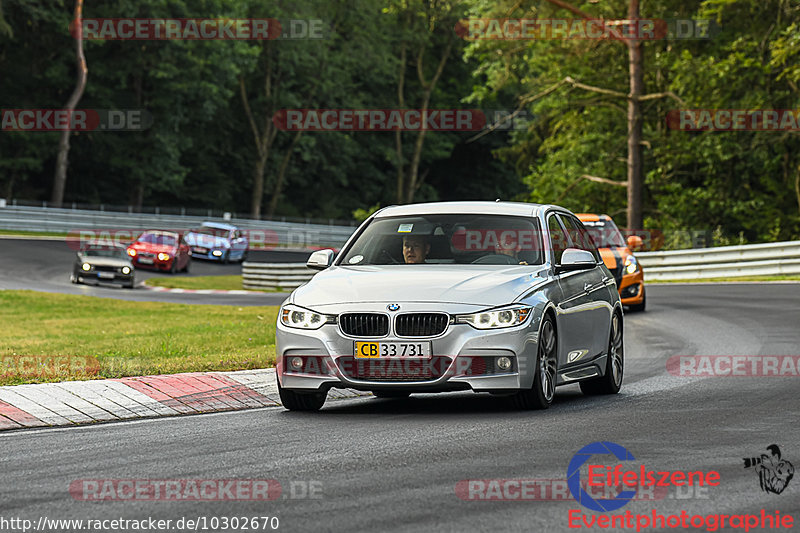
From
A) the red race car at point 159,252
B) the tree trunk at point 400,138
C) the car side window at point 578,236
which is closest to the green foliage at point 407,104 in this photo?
the tree trunk at point 400,138

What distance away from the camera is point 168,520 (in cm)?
603

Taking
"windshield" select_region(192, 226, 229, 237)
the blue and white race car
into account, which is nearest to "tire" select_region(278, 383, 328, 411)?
the blue and white race car

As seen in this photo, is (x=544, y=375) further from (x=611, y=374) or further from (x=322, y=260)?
(x=322, y=260)

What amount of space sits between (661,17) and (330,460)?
40.7m

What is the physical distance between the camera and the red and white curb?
9.77 meters

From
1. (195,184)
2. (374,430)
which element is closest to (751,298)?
(374,430)

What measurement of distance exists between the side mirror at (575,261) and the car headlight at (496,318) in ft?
3.66

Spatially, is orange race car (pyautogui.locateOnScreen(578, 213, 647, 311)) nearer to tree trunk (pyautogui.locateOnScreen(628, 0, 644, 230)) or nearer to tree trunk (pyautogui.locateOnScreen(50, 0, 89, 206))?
tree trunk (pyautogui.locateOnScreen(628, 0, 644, 230))

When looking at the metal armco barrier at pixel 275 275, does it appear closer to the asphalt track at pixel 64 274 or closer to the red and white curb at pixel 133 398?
the asphalt track at pixel 64 274

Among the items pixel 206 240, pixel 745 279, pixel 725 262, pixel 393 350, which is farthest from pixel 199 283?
pixel 393 350

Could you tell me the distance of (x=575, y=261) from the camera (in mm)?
10891

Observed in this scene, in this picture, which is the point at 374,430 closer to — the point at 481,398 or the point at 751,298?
the point at 481,398

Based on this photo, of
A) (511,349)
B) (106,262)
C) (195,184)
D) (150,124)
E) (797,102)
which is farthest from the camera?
(195,184)

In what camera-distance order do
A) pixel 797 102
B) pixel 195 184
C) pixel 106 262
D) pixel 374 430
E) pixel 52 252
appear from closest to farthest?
pixel 374 430 < pixel 106 262 < pixel 797 102 < pixel 52 252 < pixel 195 184
